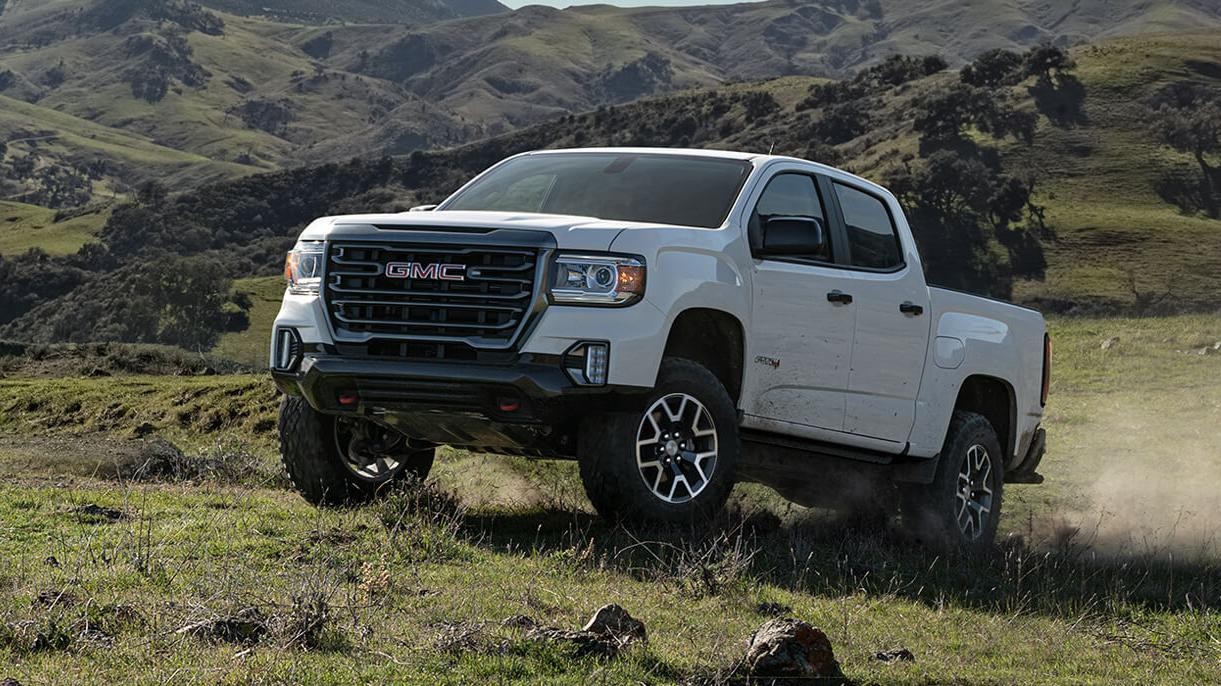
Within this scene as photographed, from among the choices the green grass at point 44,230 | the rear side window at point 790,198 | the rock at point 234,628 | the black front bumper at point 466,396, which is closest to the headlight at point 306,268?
the black front bumper at point 466,396

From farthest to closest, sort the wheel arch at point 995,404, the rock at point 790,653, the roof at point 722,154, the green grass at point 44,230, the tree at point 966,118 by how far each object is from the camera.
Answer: the green grass at point 44,230 → the tree at point 966,118 → the wheel arch at point 995,404 → the roof at point 722,154 → the rock at point 790,653

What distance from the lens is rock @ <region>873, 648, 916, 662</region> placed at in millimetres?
5688

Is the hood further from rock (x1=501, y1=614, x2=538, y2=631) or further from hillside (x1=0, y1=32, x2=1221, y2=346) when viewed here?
hillside (x1=0, y1=32, x2=1221, y2=346)

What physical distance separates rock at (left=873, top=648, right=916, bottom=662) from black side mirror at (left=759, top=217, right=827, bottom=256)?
2817mm

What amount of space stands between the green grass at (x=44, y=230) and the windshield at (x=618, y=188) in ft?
440

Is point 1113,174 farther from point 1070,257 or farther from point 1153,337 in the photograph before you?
point 1153,337

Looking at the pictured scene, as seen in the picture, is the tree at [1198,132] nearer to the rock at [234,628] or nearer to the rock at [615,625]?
the rock at [615,625]

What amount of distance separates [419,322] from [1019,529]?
6.13 m

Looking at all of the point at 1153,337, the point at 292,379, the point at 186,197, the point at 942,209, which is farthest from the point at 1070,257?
the point at 186,197

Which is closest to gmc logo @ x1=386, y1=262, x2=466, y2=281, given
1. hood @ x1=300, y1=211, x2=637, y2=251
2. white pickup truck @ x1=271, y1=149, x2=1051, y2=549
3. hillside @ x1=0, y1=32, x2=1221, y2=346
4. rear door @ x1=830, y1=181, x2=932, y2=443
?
white pickup truck @ x1=271, y1=149, x2=1051, y2=549

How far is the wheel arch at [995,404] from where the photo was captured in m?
10.2

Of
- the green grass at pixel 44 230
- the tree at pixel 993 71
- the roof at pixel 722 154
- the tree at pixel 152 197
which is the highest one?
the tree at pixel 993 71

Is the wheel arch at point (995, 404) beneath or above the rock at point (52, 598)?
above

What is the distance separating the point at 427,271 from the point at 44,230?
521 ft
